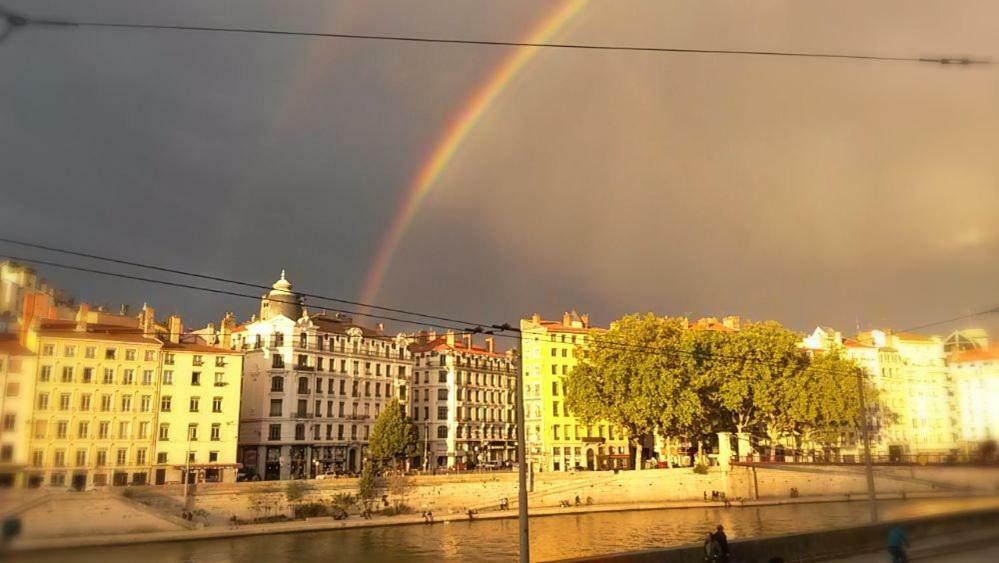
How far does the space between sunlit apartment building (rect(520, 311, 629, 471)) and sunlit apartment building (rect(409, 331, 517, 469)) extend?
4860 mm

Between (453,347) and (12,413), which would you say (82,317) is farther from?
(453,347)

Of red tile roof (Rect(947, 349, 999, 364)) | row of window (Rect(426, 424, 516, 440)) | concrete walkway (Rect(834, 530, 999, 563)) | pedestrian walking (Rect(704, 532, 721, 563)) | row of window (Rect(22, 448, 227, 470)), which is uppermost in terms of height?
red tile roof (Rect(947, 349, 999, 364))

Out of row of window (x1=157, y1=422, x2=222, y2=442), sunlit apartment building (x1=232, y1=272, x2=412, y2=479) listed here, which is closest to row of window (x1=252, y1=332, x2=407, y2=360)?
sunlit apartment building (x1=232, y1=272, x2=412, y2=479)

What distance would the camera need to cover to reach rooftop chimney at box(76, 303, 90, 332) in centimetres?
6400

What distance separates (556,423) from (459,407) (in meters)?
A: 15.2

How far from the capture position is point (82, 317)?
66.8 meters

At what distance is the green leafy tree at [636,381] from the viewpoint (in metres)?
86.4

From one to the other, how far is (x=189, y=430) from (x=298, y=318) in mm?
23596

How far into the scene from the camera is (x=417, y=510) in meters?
75.4

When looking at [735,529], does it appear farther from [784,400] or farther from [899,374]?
[899,374]

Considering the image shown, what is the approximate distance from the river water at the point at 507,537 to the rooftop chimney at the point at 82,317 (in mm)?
20954

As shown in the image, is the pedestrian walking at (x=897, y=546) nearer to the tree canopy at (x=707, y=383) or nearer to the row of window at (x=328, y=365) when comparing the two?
the tree canopy at (x=707, y=383)

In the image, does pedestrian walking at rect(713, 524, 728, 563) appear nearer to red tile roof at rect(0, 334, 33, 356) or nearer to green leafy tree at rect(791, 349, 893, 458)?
red tile roof at rect(0, 334, 33, 356)

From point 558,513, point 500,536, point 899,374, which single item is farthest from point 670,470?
point 899,374
